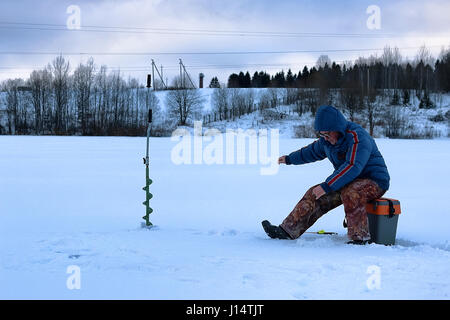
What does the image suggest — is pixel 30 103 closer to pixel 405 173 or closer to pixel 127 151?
pixel 127 151

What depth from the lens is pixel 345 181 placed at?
3982mm

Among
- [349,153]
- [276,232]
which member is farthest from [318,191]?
[276,232]

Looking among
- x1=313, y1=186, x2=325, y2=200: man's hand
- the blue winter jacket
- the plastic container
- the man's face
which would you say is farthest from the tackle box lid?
the man's face

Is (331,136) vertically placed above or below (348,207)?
above

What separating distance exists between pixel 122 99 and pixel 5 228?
159ft

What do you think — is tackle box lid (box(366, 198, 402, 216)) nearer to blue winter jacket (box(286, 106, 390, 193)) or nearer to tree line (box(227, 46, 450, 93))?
blue winter jacket (box(286, 106, 390, 193))

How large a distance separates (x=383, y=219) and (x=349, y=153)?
71 centimetres

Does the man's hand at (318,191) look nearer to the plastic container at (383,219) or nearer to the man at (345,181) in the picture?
the man at (345,181)

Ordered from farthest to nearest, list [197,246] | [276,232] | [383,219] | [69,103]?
[69,103]
[276,232]
[383,219]
[197,246]

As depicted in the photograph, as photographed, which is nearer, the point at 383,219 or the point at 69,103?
the point at 383,219

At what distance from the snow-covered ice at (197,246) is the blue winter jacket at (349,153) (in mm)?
614

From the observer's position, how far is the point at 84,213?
5.95 metres

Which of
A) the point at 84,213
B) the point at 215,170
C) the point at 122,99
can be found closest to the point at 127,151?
the point at 215,170

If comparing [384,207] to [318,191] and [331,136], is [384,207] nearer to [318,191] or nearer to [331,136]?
[318,191]
